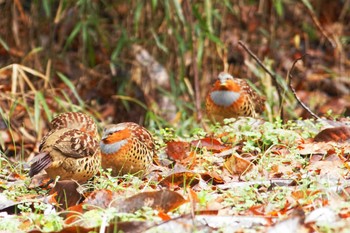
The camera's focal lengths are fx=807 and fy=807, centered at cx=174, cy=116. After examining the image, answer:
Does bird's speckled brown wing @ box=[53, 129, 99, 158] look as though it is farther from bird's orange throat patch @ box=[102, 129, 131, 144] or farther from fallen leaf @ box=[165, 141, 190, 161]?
fallen leaf @ box=[165, 141, 190, 161]

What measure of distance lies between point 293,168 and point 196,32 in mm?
3995

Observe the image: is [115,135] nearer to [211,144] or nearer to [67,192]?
[211,144]

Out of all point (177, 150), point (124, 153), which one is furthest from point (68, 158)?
point (177, 150)

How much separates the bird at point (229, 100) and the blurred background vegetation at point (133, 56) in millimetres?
807

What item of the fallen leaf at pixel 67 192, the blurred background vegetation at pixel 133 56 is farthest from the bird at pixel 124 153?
the blurred background vegetation at pixel 133 56

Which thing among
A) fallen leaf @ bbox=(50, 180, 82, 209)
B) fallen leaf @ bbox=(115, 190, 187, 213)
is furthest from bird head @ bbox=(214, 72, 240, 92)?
fallen leaf @ bbox=(115, 190, 187, 213)

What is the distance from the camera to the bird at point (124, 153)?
18.2ft

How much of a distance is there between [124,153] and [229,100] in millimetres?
1980

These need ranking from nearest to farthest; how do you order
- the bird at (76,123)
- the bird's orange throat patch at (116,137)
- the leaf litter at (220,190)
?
the leaf litter at (220,190), the bird's orange throat patch at (116,137), the bird at (76,123)

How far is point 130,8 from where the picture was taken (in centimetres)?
952

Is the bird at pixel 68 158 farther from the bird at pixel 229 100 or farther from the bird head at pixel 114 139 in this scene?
the bird at pixel 229 100

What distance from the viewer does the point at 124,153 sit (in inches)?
219

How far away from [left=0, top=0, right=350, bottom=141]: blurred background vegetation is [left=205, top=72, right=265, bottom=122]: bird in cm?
81

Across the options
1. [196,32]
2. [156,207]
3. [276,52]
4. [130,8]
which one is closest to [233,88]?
[196,32]
